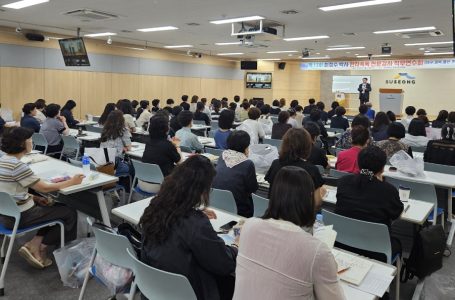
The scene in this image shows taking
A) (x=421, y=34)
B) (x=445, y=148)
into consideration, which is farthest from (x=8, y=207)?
(x=421, y=34)

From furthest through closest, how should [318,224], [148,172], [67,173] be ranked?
[148,172] < [67,173] < [318,224]

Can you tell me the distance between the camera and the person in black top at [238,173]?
131 inches

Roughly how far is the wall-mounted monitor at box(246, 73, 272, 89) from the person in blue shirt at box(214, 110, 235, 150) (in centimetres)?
1319

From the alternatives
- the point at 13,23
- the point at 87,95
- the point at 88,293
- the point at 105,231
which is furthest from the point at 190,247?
the point at 87,95

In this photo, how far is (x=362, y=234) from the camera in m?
2.63

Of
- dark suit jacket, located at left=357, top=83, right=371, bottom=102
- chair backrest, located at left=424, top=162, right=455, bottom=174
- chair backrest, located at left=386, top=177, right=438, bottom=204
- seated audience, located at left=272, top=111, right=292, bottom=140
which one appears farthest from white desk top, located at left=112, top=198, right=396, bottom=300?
dark suit jacket, located at left=357, top=83, right=371, bottom=102

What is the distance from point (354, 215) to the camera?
2771 mm

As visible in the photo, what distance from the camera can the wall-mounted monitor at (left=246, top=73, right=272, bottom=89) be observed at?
733 inches

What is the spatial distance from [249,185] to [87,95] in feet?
34.9

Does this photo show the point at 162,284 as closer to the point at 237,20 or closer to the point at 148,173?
the point at 148,173

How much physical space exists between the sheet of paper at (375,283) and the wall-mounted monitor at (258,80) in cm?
1711

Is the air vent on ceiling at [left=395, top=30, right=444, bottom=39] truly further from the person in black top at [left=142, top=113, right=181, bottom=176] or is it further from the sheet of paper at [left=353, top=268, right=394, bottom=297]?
the sheet of paper at [left=353, top=268, right=394, bottom=297]

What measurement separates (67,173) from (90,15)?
5.20m

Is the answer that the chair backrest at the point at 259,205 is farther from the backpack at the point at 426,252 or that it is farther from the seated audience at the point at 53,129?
the seated audience at the point at 53,129
